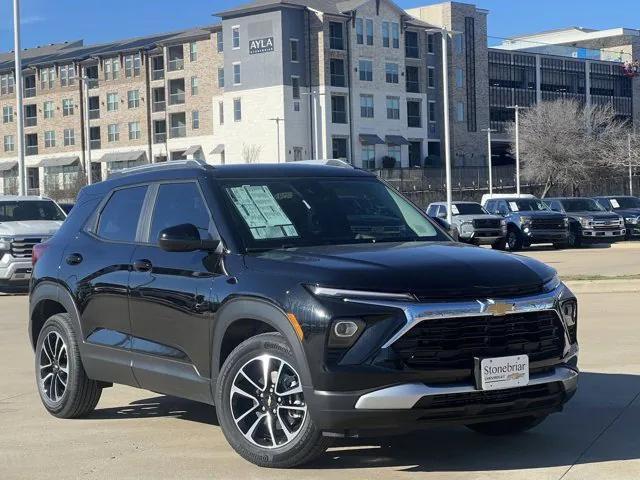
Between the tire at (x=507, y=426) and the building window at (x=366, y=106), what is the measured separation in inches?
3170

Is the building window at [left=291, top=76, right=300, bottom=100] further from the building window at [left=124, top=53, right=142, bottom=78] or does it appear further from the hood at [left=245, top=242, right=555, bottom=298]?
the hood at [left=245, top=242, right=555, bottom=298]

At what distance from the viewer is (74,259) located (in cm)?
796

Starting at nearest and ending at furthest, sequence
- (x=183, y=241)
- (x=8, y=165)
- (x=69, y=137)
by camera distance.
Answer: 1. (x=183, y=241)
2. (x=69, y=137)
3. (x=8, y=165)

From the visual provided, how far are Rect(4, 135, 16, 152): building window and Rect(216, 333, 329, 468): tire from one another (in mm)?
101947

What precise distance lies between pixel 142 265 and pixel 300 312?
1.75m

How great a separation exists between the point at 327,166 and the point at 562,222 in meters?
28.4

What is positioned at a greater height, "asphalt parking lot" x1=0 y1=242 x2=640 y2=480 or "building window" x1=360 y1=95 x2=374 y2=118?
"building window" x1=360 y1=95 x2=374 y2=118

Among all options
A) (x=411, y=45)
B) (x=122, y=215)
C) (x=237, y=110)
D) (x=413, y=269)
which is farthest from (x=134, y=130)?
(x=413, y=269)

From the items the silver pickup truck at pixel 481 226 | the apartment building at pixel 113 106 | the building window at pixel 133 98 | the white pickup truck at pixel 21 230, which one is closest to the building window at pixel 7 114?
the apartment building at pixel 113 106

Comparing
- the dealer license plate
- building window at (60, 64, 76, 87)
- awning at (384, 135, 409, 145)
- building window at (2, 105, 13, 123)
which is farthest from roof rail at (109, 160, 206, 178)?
building window at (2, 105, 13, 123)

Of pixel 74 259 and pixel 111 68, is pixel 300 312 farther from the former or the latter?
pixel 111 68

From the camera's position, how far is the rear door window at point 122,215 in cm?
765

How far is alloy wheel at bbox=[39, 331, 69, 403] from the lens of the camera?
8125 millimetres

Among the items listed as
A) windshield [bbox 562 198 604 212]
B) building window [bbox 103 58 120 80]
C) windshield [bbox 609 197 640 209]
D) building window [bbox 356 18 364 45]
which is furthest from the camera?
building window [bbox 103 58 120 80]
